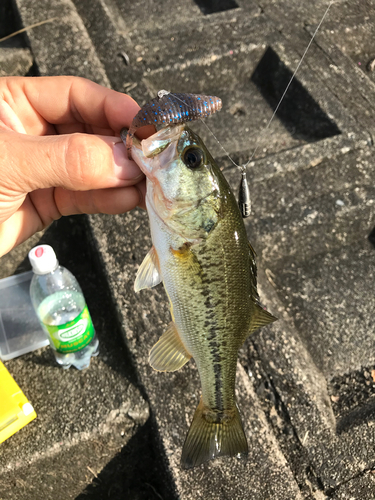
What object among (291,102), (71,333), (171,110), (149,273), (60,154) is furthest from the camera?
(291,102)

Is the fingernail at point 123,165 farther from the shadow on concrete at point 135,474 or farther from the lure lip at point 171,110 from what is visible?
the shadow on concrete at point 135,474

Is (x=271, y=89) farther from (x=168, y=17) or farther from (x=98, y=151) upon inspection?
(x=98, y=151)

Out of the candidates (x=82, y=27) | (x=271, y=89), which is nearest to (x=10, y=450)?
(x=82, y=27)

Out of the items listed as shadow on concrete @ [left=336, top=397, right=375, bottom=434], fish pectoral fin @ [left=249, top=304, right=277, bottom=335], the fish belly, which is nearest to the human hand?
the fish belly

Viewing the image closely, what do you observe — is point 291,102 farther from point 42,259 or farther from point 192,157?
point 42,259

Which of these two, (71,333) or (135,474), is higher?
(71,333)

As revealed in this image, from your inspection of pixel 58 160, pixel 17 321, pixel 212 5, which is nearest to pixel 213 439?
pixel 58 160

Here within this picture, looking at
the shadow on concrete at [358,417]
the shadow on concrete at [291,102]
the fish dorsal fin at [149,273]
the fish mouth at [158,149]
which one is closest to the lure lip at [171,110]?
the fish mouth at [158,149]
